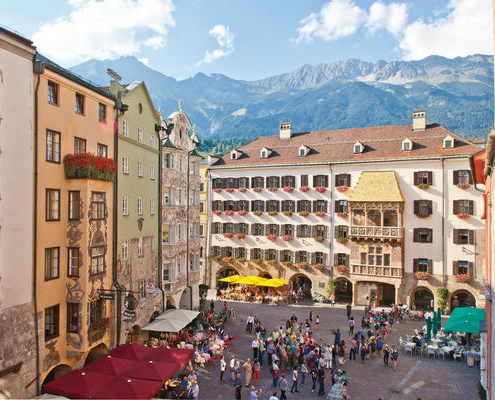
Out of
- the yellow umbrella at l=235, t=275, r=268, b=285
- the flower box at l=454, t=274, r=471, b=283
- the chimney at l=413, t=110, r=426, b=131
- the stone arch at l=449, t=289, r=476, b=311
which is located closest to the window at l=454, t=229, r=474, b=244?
the flower box at l=454, t=274, r=471, b=283

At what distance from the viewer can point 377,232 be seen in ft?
142

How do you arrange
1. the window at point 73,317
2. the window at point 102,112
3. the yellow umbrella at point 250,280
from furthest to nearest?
the yellow umbrella at point 250,280, the window at point 102,112, the window at point 73,317

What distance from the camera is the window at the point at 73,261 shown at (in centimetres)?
2105

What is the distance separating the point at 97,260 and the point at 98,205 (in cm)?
309

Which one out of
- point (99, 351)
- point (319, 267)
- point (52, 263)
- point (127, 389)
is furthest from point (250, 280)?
point (127, 389)

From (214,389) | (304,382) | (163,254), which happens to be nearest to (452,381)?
(304,382)

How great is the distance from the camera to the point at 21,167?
18.2 m

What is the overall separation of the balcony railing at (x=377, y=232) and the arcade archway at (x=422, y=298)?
6.35 metres

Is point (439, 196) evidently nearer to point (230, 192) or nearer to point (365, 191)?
point (365, 191)

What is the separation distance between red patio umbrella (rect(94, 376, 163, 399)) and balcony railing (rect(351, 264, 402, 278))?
3116cm

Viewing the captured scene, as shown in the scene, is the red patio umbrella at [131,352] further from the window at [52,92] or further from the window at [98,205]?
the window at [52,92]

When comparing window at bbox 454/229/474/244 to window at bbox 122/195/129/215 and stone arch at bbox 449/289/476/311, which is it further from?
window at bbox 122/195/129/215

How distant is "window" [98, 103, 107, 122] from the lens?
2486cm

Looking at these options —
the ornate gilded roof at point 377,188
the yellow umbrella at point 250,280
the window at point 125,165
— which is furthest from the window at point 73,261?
the ornate gilded roof at point 377,188
